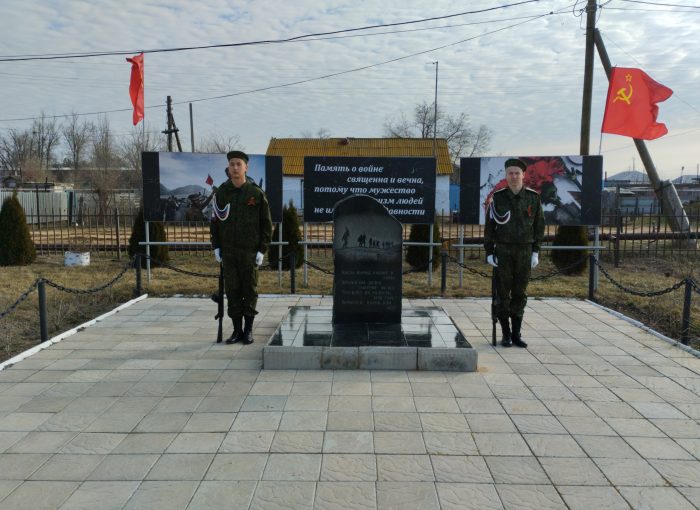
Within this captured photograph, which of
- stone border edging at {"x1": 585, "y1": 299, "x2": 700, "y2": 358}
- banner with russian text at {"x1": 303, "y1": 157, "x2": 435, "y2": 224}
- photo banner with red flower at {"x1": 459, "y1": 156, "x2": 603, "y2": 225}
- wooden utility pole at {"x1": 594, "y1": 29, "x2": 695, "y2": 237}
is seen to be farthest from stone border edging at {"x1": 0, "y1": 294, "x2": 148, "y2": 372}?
wooden utility pole at {"x1": 594, "y1": 29, "x2": 695, "y2": 237}

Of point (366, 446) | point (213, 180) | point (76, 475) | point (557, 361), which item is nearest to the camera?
point (76, 475)

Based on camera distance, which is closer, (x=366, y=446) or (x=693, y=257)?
(x=366, y=446)

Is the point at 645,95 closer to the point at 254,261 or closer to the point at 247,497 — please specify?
the point at 254,261

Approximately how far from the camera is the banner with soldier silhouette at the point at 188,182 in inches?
395

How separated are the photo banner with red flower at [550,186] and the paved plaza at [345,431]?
4.25 meters

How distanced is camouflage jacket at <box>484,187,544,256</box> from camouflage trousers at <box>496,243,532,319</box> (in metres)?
0.09

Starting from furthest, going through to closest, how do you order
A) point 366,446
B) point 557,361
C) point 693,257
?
1. point 693,257
2. point 557,361
3. point 366,446

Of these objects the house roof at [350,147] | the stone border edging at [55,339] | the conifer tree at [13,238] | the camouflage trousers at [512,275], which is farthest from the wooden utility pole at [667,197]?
the house roof at [350,147]

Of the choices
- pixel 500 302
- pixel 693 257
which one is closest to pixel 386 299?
pixel 500 302

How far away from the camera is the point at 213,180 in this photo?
33.6 feet

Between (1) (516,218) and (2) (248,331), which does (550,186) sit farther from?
(2) (248,331)

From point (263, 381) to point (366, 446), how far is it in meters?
1.57

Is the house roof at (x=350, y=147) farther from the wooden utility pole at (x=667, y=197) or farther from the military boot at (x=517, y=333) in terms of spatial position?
the military boot at (x=517, y=333)

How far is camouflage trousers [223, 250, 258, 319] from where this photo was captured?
19.6 feet
